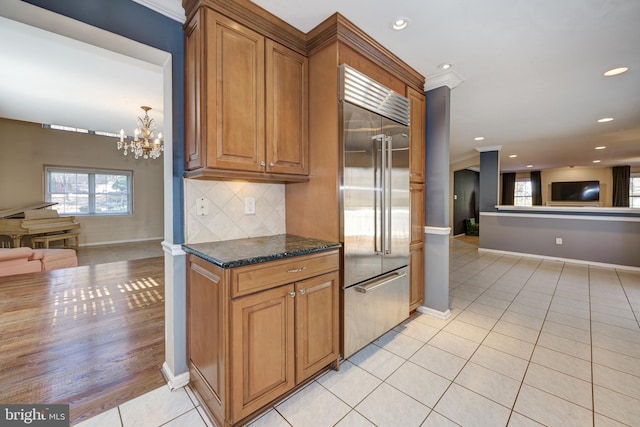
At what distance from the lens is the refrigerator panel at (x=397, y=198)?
2148 millimetres

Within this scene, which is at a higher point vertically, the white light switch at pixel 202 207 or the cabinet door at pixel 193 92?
the cabinet door at pixel 193 92

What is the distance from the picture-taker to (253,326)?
4.57 feet

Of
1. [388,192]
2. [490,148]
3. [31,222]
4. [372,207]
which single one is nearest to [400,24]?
[388,192]

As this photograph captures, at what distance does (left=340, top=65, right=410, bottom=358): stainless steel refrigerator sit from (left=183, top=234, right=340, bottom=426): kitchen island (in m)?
0.22

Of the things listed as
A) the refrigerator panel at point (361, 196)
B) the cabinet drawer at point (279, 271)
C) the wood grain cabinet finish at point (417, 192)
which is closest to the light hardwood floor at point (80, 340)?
the cabinet drawer at point (279, 271)

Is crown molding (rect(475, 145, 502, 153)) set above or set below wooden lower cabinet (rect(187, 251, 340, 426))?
above

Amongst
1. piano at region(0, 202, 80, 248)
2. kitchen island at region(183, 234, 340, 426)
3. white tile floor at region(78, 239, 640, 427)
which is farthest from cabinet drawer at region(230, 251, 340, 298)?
piano at region(0, 202, 80, 248)

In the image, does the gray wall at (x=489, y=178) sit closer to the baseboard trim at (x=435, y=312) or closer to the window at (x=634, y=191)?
the baseboard trim at (x=435, y=312)

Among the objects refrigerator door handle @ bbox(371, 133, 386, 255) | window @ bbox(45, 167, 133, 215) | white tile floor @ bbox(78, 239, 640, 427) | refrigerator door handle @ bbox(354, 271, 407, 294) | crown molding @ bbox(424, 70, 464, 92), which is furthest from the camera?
window @ bbox(45, 167, 133, 215)

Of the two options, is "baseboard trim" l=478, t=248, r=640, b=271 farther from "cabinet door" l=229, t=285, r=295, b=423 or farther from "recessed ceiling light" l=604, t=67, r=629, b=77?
"cabinet door" l=229, t=285, r=295, b=423

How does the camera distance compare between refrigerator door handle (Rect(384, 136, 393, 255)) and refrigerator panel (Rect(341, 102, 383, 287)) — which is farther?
refrigerator door handle (Rect(384, 136, 393, 255))

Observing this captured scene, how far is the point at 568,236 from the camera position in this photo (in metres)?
5.14

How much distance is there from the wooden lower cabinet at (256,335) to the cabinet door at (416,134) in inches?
56.1

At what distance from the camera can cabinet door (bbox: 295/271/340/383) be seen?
161cm
